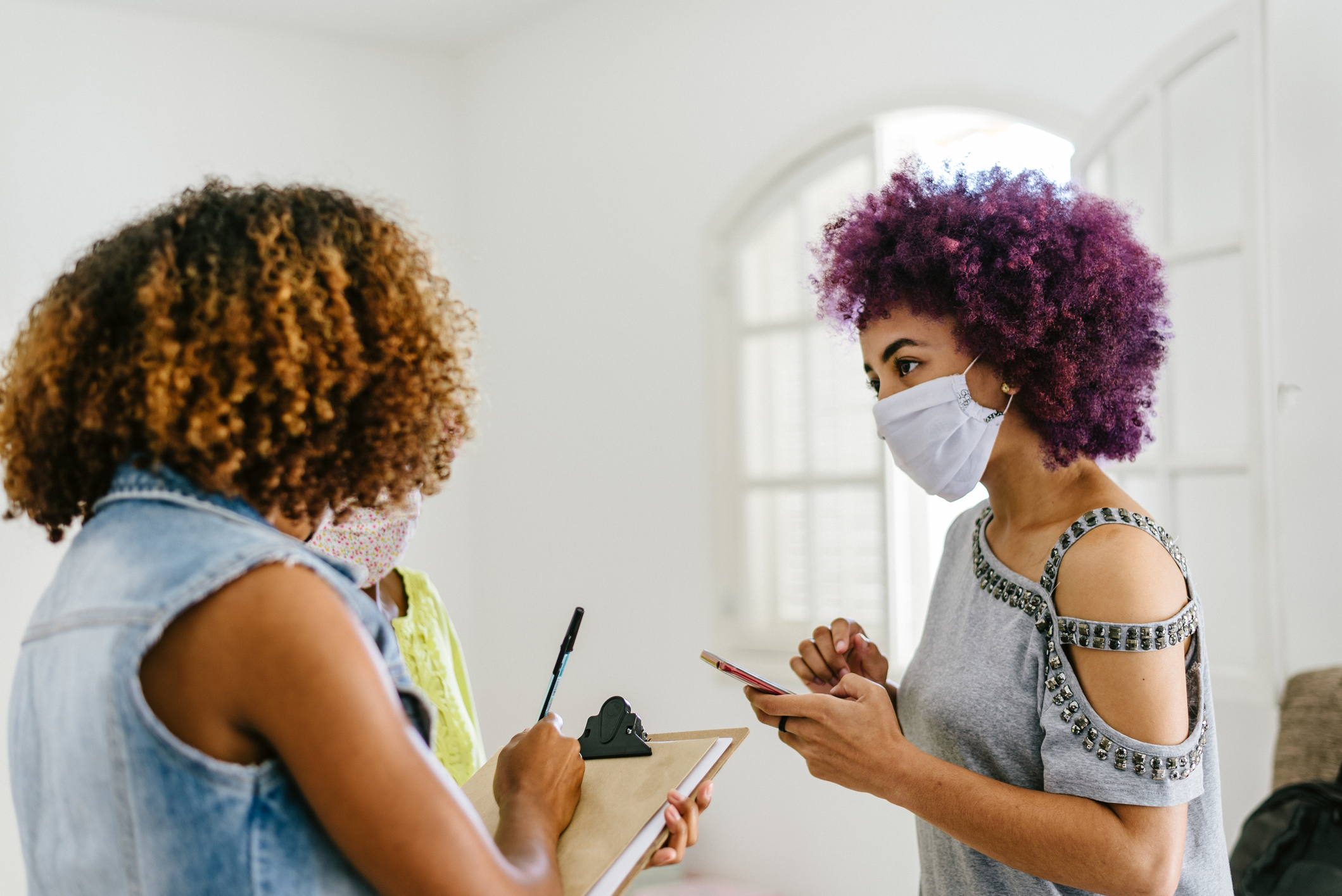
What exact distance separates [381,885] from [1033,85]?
240cm

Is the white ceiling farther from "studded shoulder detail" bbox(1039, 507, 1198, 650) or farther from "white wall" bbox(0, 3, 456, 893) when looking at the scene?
"studded shoulder detail" bbox(1039, 507, 1198, 650)

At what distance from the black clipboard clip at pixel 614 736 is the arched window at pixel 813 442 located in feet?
5.96

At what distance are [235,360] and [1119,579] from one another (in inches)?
33.5

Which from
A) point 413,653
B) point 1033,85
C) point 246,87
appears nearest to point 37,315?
point 413,653

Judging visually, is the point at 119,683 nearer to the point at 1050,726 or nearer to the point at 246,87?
the point at 1050,726

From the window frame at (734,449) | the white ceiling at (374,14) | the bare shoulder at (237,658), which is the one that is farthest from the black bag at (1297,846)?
the white ceiling at (374,14)

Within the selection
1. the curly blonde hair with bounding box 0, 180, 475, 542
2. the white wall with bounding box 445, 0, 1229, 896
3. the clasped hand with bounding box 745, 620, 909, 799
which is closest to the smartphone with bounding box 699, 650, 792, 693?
the clasped hand with bounding box 745, 620, 909, 799

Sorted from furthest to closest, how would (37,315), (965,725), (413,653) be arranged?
(413,653), (965,725), (37,315)

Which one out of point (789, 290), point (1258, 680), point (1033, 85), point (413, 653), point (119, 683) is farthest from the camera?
point (789, 290)

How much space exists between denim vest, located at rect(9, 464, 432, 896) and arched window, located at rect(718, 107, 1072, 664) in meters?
2.29

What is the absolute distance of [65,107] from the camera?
10.6ft

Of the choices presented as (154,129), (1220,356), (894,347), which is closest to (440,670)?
(894,347)

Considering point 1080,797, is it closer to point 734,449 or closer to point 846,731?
point 846,731

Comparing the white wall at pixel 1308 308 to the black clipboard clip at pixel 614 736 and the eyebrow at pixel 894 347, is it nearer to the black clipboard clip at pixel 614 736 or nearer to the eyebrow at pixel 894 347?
the eyebrow at pixel 894 347
